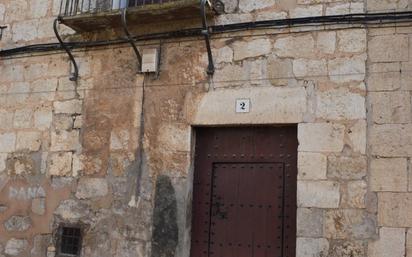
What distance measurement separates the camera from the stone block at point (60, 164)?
5059 millimetres

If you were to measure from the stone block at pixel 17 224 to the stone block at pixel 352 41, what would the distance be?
3.34m

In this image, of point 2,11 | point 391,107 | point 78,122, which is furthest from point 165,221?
point 2,11

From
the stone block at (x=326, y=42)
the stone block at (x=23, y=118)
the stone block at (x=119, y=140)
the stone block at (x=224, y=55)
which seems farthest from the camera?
the stone block at (x=23, y=118)

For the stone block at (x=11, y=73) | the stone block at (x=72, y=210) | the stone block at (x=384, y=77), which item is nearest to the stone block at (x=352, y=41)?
the stone block at (x=384, y=77)

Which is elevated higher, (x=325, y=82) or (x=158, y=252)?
(x=325, y=82)

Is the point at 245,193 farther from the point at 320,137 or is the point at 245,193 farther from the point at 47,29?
the point at 47,29

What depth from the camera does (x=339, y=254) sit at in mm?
3980

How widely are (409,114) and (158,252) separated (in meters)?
2.31

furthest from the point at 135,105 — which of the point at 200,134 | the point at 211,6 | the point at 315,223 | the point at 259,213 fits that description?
the point at 315,223

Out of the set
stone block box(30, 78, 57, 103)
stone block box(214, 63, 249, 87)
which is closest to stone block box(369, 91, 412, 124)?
stone block box(214, 63, 249, 87)

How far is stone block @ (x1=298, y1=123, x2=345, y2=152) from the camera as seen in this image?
412 centimetres

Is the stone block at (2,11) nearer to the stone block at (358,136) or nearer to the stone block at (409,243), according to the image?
the stone block at (358,136)

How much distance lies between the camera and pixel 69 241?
16.2ft

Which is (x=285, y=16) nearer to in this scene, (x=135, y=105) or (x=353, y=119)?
(x=353, y=119)
